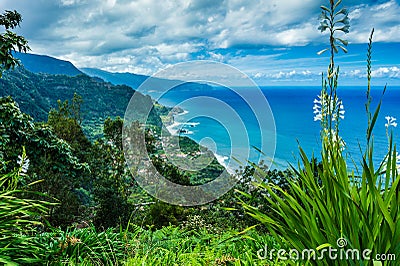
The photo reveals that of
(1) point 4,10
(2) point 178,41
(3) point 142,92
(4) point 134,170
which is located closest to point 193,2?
(3) point 142,92

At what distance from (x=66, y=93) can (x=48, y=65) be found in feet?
12.1

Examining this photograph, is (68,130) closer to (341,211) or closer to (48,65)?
(341,211)

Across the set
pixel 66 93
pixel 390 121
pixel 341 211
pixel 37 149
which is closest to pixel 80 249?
pixel 341 211

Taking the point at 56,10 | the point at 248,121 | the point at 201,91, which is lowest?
the point at 248,121

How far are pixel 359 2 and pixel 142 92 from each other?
2.02 metres

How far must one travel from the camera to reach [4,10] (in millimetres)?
3193

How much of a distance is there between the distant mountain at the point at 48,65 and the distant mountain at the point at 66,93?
1219 millimetres

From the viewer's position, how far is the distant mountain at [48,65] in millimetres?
12589

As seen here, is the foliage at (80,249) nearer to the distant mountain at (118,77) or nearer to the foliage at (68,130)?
the foliage at (68,130)

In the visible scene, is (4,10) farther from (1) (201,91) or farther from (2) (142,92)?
(1) (201,91)

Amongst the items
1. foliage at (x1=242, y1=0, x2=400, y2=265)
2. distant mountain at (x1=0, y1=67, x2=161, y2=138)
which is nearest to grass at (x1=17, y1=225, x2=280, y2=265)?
foliage at (x1=242, y1=0, x2=400, y2=265)

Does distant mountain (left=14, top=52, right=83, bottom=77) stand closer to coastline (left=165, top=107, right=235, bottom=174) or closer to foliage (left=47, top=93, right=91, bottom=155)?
foliage (left=47, top=93, right=91, bottom=155)

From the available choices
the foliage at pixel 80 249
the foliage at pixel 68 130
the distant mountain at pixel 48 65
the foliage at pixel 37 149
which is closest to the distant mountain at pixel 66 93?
the foliage at pixel 68 130

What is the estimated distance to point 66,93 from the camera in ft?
34.1
